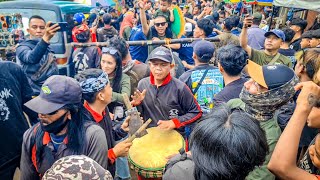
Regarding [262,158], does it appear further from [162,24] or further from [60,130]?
[162,24]

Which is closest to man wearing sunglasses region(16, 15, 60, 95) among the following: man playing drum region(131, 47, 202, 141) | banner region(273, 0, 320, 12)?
man playing drum region(131, 47, 202, 141)

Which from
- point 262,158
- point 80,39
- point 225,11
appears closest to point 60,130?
point 262,158

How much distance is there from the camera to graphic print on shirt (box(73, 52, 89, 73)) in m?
4.85

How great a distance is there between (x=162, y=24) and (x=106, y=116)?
10.7ft

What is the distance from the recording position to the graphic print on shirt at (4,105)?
2820 millimetres

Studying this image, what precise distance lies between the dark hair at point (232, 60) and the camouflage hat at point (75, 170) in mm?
2094

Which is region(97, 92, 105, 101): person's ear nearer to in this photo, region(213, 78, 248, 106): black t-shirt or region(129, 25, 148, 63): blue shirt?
region(213, 78, 248, 106): black t-shirt

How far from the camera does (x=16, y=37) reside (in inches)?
178

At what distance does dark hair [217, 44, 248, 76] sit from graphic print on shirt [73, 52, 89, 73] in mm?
2397

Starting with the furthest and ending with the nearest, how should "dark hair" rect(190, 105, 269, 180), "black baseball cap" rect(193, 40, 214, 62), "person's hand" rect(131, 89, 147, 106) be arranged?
"black baseball cap" rect(193, 40, 214, 62), "person's hand" rect(131, 89, 147, 106), "dark hair" rect(190, 105, 269, 180)

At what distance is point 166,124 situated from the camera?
323 cm

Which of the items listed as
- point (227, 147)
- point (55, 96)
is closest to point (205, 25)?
point (55, 96)

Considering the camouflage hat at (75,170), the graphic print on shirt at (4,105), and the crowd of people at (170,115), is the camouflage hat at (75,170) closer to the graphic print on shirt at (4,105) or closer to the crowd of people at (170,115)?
the crowd of people at (170,115)

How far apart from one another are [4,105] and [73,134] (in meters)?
1.03
